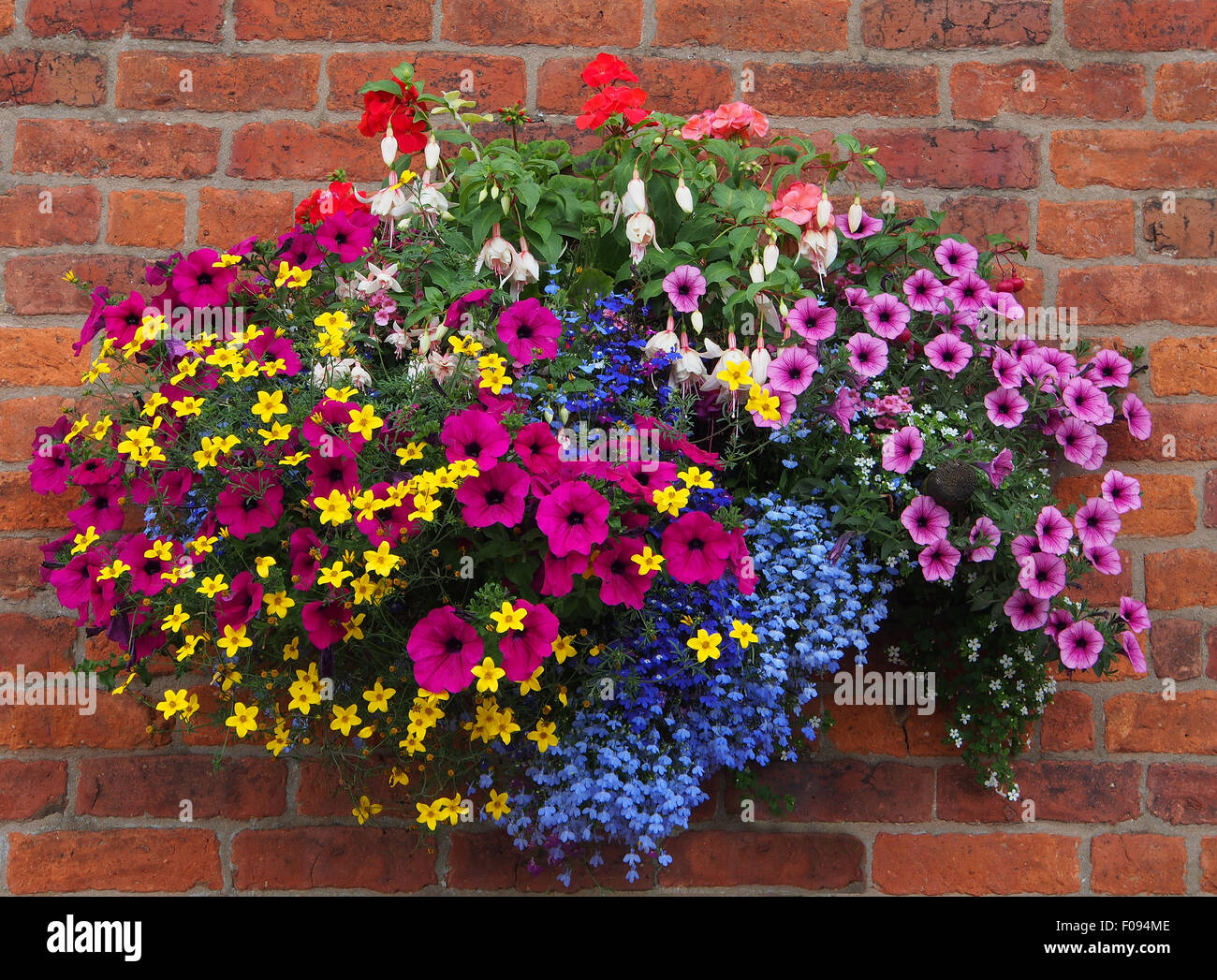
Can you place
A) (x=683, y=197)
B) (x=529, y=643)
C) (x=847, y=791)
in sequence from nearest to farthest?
(x=529, y=643) < (x=683, y=197) < (x=847, y=791)

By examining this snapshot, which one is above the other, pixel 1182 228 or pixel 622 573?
pixel 1182 228

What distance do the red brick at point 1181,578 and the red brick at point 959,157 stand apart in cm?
69

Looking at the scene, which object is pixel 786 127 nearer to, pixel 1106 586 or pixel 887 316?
pixel 887 316

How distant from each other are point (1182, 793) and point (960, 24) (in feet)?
4.47

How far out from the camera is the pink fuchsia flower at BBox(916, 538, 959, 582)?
4.65 ft

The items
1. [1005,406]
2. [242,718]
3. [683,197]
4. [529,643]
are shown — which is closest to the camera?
[529,643]

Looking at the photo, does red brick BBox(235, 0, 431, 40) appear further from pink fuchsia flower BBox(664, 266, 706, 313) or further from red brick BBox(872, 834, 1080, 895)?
red brick BBox(872, 834, 1080, 895)

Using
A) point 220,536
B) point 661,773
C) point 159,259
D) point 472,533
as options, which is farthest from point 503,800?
point 159,259

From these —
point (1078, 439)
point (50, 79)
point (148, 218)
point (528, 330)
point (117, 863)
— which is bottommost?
point (117, 863)

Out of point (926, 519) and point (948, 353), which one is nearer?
point (926, 519)

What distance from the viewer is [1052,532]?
143 cm

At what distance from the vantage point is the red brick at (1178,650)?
5.57 ft

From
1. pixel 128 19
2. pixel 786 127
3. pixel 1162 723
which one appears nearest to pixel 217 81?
pixel 128 19
